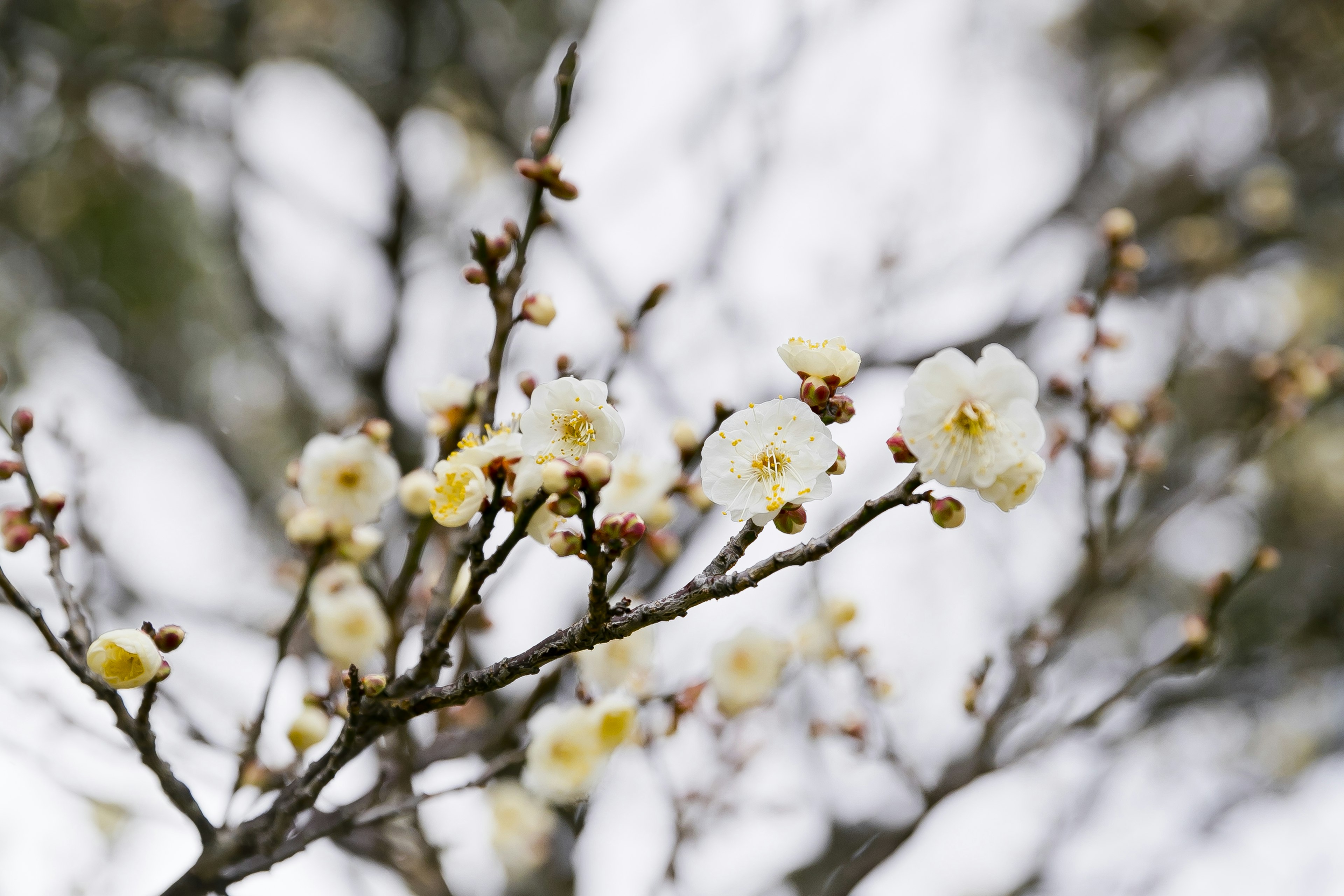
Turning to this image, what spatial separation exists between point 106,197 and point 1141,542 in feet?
18.2

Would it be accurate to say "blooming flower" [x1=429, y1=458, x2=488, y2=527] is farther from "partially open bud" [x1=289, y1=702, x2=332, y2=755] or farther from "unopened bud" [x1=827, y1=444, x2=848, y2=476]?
"partially open bud" [x1=289, y1=702, x2=332, y2=755]

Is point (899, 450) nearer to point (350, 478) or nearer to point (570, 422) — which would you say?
point (570, 422)

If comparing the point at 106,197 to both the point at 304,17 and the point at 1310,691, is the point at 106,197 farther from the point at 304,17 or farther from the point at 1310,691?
the point at 1310,691

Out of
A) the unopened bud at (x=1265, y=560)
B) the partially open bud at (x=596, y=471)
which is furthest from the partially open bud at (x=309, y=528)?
the unopened bud at (x=1265, y=560)

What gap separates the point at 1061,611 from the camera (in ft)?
8.16

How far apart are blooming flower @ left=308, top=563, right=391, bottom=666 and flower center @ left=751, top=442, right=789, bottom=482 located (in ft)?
3.76

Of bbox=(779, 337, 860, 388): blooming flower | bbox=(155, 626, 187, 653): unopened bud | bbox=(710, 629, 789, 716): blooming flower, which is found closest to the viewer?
bbox=(779, 337, 860, 388): blooming flower

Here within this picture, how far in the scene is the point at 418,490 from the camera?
1.53m

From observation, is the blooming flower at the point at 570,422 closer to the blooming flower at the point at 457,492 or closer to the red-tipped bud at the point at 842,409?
the blooming flower at the point at 457,492

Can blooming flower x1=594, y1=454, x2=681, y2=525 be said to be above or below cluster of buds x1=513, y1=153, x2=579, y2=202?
below

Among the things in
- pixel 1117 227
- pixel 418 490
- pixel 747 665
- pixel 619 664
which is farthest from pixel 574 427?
pixel 1117 227

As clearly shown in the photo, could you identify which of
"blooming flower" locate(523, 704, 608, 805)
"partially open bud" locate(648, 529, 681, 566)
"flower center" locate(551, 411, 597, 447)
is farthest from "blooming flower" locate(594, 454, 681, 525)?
"blooming flower" locate(523, 704, 608, 805)

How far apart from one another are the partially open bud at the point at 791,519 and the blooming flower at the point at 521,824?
2023 mm

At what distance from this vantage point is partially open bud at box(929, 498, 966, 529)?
3.12 ft
